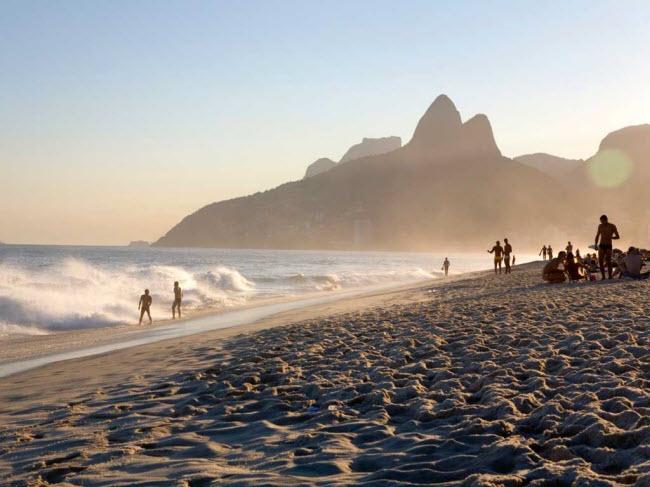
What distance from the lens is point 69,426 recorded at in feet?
18.3

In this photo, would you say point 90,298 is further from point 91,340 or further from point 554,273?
point 554,273

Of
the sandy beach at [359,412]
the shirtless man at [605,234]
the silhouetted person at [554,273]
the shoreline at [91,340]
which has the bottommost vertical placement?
the shoreline at [91,340]

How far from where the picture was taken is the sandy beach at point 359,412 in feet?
12.6

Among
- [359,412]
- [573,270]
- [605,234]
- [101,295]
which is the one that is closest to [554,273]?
[573,270]

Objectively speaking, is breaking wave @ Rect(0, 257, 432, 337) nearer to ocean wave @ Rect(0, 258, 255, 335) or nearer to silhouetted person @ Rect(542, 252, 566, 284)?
ocean wave @ Rect(0, 258, 255, 335)

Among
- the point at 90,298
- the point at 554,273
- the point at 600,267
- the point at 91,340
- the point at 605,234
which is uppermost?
the point at 605,234

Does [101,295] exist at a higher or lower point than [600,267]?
lower

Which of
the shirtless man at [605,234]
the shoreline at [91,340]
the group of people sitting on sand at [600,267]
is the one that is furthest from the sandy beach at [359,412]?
the group of people sitting on sand at [600,267]

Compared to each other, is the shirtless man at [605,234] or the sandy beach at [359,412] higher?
the shirtless man at [605,234]

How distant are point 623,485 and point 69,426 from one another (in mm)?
4714

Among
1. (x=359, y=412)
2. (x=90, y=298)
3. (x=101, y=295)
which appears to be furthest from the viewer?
(x=101, y=295)

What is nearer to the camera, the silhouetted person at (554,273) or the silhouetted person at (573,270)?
the silhouetted person at (573,270)

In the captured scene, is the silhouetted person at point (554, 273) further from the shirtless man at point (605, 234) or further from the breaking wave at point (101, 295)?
the breaking wave at point (101, 295)

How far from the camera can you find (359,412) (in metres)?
5.40
